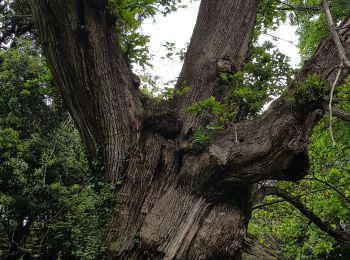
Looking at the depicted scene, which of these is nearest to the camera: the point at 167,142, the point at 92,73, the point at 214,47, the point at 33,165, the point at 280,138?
the point at 280,138

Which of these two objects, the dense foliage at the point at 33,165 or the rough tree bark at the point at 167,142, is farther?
the dense foliage at the point at 33,165

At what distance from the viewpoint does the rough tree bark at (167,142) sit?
13.9ft

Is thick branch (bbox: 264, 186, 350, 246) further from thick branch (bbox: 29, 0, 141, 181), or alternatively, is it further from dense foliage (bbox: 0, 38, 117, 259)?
dense foliage (bbox: 0, 38, 117, 259)

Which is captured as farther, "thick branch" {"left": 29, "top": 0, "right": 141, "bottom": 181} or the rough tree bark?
"thick branch" {"left": 29, "top": 0, "right": 141, "bottom": 181}

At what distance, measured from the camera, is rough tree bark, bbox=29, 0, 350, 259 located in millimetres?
4250

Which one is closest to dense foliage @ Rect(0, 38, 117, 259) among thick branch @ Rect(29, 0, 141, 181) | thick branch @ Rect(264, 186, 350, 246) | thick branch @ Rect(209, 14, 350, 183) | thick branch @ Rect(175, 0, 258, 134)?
thick branch @ Rect(29, 0, 141, 181)

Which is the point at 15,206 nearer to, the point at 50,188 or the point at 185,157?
the point at 50,188

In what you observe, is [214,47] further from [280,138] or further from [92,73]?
[280,138]

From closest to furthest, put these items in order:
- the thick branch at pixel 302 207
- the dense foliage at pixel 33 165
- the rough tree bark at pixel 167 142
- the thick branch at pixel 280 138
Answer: the thick branch at pixel 280 138, the rough tree bark at pixel 167 142, the thick branch at pixel 302 207, the dense foliage at pixel 33 165

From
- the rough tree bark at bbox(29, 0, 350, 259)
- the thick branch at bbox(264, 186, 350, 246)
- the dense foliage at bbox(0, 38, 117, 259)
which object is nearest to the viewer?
the rough tree bark at bbox(29, 0, 350, 259)

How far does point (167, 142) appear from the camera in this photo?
5.01m

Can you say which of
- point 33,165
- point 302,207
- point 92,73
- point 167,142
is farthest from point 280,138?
point 33,165

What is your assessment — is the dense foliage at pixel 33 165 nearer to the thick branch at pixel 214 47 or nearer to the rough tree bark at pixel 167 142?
the rough tree bark at pixel 167 142

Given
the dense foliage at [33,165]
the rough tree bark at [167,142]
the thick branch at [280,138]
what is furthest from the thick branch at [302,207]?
the dense foliage at [33,165]
